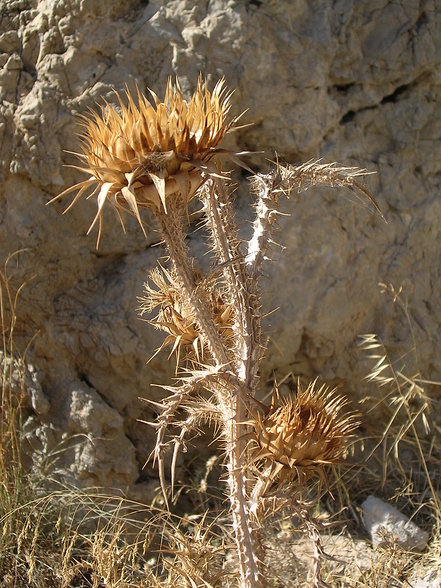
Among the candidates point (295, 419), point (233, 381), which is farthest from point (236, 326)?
point (295, 419)

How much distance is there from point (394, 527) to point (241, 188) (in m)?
1.83

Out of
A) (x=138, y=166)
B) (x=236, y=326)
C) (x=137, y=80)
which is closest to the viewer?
(x=138, y=166)

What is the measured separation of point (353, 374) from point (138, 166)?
2.27 metres

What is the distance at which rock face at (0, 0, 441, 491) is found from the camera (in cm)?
338

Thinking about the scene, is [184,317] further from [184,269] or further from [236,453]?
[236,453]

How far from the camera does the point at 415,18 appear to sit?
3.66m

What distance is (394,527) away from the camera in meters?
3.33

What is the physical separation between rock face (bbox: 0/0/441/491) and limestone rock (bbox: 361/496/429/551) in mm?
639

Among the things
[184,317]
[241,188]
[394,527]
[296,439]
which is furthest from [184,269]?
[394,527]

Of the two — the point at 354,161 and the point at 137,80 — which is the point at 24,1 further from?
the point at 354,161

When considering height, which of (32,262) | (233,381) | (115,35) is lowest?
(233,381)

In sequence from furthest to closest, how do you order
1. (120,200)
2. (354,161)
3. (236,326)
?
(354,161)
(236,326)
(120,200)

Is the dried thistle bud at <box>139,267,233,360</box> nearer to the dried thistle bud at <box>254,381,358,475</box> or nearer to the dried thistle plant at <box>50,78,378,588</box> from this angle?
the dried thistle plant at <box>50,78,378,588</box>

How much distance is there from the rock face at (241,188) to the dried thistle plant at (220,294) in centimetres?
127
